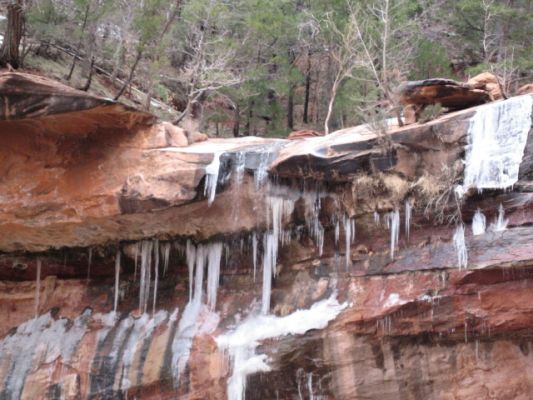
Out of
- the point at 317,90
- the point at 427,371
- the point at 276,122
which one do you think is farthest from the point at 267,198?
the point at 317,90

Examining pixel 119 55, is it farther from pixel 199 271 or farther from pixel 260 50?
pixel 199 271

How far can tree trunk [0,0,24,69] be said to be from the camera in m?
12.6

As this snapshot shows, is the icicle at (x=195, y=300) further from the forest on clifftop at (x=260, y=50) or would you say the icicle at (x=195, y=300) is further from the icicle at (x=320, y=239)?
the forest on clifftop at (x=260, y=50)

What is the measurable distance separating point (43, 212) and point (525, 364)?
30.2ft

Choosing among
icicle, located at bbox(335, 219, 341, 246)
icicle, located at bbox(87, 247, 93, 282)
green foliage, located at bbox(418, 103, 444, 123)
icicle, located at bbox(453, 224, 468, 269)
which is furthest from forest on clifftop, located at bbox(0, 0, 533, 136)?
icicle, located at bbox(453, 224, 468, 269)

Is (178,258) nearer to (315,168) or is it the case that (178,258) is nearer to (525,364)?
(315,168)

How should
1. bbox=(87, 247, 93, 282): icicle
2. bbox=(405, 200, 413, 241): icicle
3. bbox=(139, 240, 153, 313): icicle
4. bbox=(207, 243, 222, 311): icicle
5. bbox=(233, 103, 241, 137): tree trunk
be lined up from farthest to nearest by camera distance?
bbox=(233, 103, 241, 137): tree trunk → bbox=(87, 247, 93, 282): icicle → bbox=(139, 240, 153, 313): icicle → bbox=(207, 243, 222, 311): icicle → bbox=(405, 200, 413, 241): icicle

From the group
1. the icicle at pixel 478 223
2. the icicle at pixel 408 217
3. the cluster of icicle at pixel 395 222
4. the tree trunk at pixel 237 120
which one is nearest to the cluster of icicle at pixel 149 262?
the cluster of icicle at pixel 395 222

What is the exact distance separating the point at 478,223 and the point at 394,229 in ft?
4.66

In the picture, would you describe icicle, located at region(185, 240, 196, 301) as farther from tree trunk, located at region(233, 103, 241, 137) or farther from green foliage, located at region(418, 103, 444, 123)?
tree trunk, located at region(233, 103, 241, 137)

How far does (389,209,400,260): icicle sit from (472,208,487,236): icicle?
1.27 meters

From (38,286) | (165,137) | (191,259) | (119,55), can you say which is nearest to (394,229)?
(191,259)

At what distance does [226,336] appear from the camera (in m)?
10.9

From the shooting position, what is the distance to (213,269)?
38.9ft
